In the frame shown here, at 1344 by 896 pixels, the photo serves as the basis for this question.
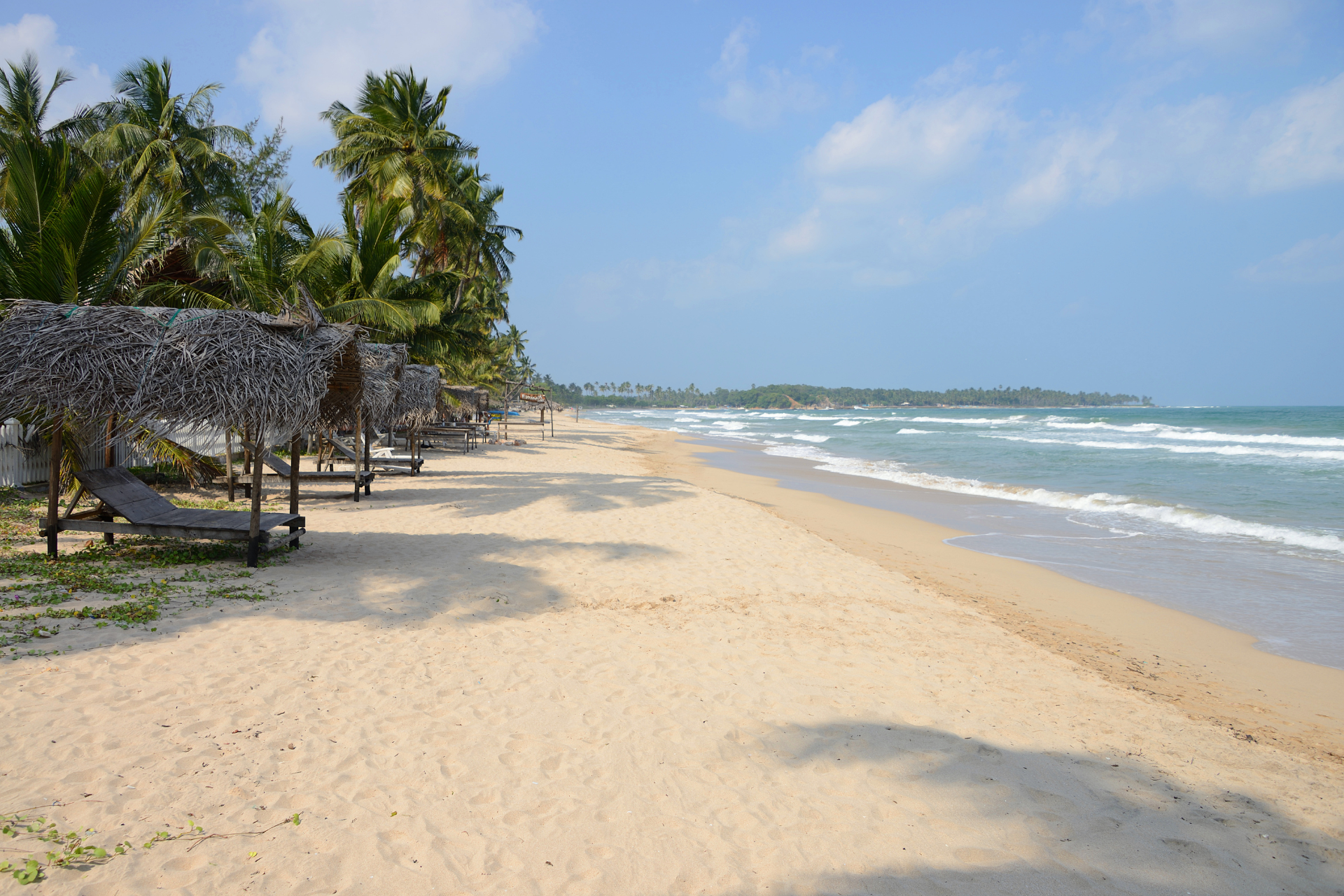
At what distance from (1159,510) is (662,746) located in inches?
512

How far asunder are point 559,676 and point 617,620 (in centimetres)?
122

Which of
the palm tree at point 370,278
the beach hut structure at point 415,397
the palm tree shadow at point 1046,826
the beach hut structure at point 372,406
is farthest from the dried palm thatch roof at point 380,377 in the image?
the palm tree shadow at point 1046,826

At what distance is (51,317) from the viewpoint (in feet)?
19.4

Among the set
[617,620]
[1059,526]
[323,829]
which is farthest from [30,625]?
[1059,526]

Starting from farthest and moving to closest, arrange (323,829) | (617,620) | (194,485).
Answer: (194,485) → (617,620) → (323,829)

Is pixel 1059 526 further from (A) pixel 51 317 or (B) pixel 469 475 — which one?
(A) pixel 51 317

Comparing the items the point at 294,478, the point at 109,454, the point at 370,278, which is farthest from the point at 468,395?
the point at 294,478

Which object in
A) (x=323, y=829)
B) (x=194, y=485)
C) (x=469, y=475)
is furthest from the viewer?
(x=469, y=475)

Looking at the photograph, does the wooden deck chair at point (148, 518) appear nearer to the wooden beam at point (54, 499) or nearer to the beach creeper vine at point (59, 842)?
the wooden beam at point (54, 499)

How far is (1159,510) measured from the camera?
1296cm

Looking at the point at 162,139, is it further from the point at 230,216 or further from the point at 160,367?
the point at 160,367

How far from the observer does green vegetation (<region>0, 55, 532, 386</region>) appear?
7.52 m

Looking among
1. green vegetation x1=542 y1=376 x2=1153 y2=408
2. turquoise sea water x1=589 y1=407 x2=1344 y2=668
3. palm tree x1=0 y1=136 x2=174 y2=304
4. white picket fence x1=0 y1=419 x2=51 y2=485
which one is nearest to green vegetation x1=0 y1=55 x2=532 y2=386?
palm tree x1=0 y1=136 x2=174 y2=304

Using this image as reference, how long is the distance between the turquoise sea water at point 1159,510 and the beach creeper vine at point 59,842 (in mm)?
7543
